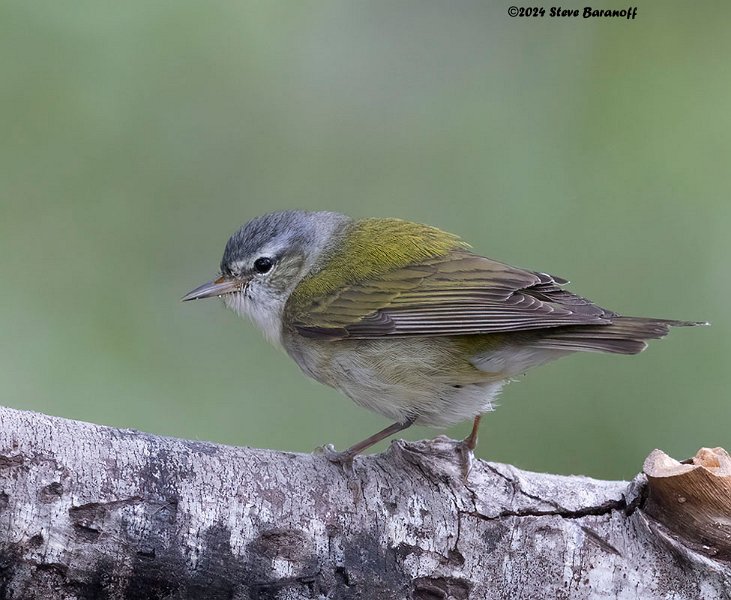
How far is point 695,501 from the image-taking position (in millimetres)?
3098

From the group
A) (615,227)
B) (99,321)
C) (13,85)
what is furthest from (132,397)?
(615,227)

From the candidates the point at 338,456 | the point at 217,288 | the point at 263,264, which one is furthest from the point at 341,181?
the point at 338,456

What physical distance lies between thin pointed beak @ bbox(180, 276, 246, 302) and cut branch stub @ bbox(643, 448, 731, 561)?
2.30m

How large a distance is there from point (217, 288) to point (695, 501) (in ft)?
8.31

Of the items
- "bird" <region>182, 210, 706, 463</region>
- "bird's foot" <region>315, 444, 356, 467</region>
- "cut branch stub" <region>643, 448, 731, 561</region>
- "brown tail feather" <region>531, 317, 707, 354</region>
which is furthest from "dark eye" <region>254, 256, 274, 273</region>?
"cut branch stub" <region>643, 448, 731, 561</region>

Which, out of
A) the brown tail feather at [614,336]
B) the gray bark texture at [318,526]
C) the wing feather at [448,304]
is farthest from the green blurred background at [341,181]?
the gray bark texture at [318,526]

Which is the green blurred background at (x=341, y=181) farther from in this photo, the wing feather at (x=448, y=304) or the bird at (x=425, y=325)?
the wing feather at (x=448, y=304)

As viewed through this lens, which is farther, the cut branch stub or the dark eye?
the dark eye

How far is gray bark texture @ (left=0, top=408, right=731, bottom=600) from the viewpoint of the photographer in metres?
2.73

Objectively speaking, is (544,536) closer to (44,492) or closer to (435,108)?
(44,492)

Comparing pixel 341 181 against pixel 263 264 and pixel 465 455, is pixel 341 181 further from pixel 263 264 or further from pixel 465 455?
pixel 465 455

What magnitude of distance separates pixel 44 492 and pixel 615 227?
3836 mm

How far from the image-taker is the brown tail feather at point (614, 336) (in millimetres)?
3518

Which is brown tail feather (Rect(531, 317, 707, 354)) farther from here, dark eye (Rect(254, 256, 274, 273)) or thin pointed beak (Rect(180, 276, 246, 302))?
thin pointed beak (Rect(180, 276, 246, 302))
